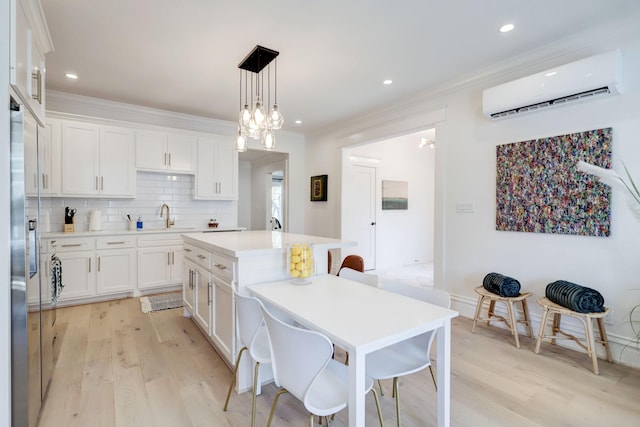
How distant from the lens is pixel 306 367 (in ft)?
3.89

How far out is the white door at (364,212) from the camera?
18.5ft

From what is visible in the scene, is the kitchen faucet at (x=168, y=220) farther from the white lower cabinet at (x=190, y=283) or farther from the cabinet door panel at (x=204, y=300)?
the cabinet door panel at (x=204, y=300)

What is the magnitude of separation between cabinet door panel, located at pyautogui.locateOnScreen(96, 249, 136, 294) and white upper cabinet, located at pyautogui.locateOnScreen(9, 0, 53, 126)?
2410 millimetres

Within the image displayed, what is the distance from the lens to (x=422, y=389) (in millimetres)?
2078

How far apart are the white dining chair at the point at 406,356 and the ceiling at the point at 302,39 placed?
201 centimetres

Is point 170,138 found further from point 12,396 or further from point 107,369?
point 12,396

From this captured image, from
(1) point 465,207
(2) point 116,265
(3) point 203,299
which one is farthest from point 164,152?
(1) point 465,207

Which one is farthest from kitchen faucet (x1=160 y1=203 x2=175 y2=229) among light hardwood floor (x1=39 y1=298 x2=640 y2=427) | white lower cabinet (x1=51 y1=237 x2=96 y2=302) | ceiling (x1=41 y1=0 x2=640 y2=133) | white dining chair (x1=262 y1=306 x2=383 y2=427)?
white dining chair (x1=262 y1=306 x2=383 y2=427)

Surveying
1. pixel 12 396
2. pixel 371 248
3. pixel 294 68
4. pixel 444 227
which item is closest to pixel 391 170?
pixel 371 248

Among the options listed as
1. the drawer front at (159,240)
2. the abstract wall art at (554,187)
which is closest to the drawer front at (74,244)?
the drawer front at (159,240)

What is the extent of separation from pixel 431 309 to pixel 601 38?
2.71 metres

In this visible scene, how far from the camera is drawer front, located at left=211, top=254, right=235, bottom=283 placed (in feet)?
6.77

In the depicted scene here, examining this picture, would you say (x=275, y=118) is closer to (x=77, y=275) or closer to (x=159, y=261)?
(x=159, y=261)

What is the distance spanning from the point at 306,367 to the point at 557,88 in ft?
9.53
